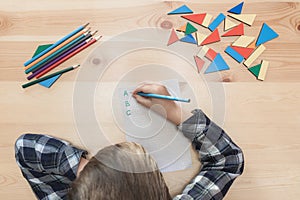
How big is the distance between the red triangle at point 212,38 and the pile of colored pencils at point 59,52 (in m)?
0.21

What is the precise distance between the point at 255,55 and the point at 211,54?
87mm

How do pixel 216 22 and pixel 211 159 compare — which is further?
pixel 216 22

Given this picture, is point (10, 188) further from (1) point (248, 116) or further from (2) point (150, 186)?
(1) point (248, 116)

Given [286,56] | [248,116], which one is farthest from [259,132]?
[286,56]

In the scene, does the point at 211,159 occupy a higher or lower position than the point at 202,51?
lower

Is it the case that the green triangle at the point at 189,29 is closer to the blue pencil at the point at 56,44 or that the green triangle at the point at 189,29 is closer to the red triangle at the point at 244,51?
the red triangle at the point at 244,51

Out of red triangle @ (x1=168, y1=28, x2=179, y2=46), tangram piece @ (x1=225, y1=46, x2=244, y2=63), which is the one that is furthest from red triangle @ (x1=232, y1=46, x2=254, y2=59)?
red triangle @ (x1=168, y1=28, x2=179, y2=46)

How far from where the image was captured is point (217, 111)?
0.79 meters

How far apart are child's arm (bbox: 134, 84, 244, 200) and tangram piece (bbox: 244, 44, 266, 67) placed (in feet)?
0.49

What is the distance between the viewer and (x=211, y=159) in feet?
2.47

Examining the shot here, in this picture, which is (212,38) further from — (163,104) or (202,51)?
(163,104)

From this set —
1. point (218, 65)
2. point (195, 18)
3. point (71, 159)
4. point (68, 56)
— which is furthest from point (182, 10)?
point (71, 159)

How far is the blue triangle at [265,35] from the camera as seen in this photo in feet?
2.78

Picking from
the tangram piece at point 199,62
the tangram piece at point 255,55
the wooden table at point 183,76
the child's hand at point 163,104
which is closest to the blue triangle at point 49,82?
the wooden table at point 183,76
